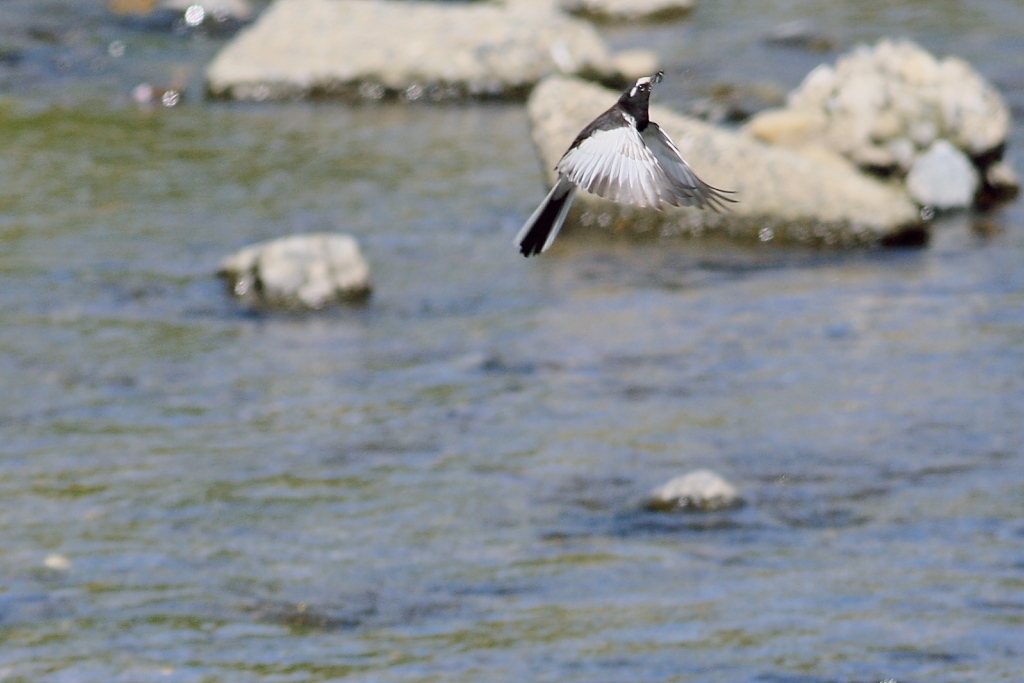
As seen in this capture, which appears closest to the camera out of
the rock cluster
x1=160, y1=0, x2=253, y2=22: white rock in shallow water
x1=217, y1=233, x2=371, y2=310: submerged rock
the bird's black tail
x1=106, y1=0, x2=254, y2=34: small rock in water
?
the bird's black tail

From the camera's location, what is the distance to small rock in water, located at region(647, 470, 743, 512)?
8.23 m

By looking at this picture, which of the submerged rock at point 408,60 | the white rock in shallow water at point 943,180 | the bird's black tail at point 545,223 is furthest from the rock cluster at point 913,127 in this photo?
the bird's black tail at point 545,223

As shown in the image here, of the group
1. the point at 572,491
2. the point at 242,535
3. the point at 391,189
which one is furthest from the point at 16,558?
the point at 391,189

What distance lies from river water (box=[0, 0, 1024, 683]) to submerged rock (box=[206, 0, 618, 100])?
7.22 ft

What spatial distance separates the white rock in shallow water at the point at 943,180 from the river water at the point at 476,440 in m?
0.27

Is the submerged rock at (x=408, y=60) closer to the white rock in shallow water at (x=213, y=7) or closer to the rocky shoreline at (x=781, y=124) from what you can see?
the rocky shoreline at (x=781, y=124)

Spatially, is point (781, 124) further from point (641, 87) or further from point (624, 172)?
point (624, 172)

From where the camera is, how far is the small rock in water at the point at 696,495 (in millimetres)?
8234

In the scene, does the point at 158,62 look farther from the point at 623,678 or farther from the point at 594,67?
the point at 623,678

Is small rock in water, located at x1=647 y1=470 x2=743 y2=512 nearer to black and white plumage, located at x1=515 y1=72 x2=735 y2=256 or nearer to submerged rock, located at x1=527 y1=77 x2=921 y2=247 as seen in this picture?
black and white plumage, located at x1=515 y1=72 x2=735 y2=256

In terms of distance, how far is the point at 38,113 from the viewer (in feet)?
53.9

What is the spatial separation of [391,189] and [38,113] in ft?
14.7

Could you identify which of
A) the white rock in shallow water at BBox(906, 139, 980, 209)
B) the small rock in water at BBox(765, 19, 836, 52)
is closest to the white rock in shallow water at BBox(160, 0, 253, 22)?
the small rock in water at BBox(765, 19, 836, 52)

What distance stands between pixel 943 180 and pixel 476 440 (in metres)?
6.12
